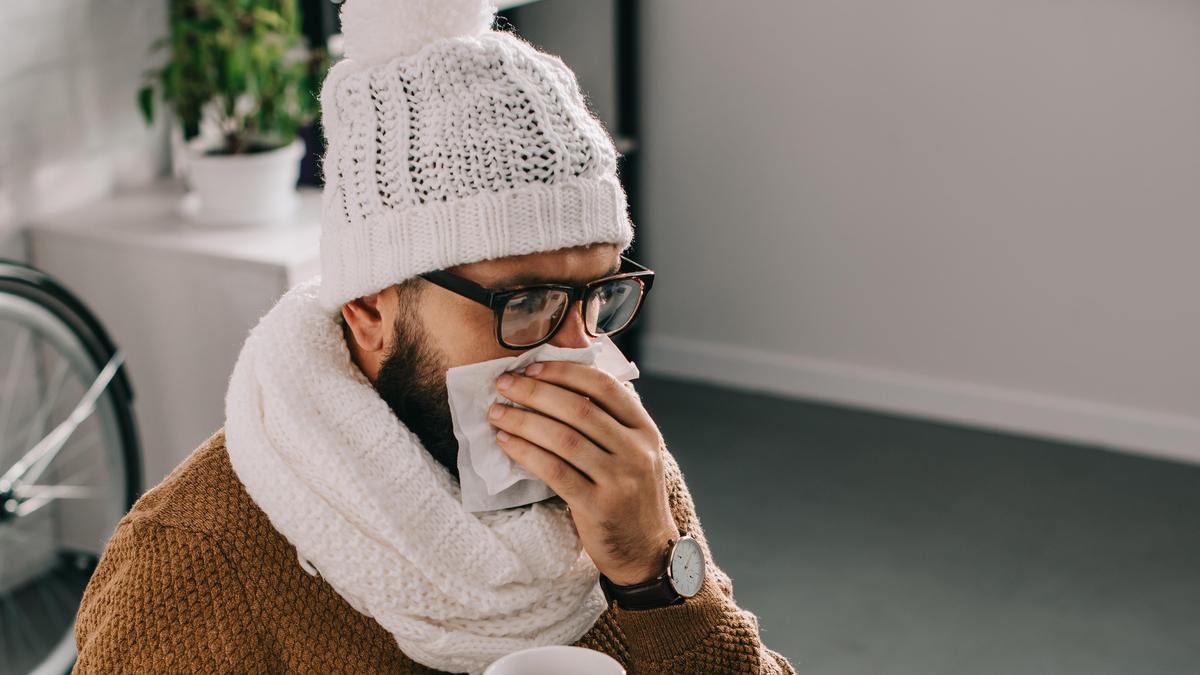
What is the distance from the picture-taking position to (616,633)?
116 centimetres

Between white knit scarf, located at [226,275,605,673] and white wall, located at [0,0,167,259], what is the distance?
139cm

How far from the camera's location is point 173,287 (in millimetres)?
2164

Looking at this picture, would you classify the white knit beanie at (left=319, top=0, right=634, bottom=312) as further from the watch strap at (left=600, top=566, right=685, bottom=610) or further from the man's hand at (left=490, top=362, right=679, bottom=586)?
the watch strap at (left=600, top=566, right=685, bottom=610)

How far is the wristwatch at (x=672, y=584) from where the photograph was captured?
40.6 inches

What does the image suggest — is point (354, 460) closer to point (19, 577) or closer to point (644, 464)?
point (644, 464)

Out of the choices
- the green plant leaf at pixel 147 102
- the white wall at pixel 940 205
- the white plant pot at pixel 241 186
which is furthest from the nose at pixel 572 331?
the white wall at pixel 940 205

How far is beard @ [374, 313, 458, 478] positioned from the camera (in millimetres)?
1042

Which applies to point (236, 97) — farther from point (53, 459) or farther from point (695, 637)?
point (695, 637)

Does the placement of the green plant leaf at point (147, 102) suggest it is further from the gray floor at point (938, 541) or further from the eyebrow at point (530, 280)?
the eyebrow at point (530, 280)

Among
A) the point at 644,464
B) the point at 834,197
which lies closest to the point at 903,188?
the point at 834,197

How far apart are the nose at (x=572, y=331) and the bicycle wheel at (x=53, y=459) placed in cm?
119

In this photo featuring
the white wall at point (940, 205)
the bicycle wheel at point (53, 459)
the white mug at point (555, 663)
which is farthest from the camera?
the white wall at point (940, 205)

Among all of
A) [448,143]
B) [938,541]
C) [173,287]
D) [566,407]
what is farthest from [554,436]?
[938,541]

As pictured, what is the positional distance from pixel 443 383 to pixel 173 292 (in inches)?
50.0
